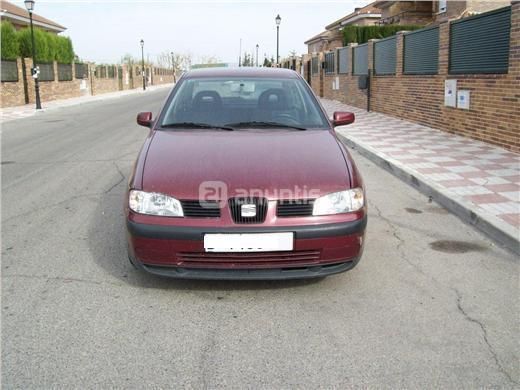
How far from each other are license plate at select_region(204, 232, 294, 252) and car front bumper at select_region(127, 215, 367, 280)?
28mm

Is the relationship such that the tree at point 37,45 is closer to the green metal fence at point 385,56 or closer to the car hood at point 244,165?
the green metal fence at point 385,56

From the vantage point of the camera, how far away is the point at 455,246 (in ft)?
16.1

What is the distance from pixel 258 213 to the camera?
345 centimetres

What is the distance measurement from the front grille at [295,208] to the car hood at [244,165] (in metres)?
0.03

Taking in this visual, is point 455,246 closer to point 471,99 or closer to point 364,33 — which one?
point 471,99

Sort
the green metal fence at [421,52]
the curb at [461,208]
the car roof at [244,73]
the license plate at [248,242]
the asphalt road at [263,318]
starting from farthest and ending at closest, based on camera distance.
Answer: the green metal fence at [421,52]
the car roof at [244,73]
the curb at [461,208]
the license plate at [248,242]
the asphalt road at [263,318]

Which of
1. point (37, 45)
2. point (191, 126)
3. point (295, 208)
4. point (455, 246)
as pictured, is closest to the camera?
point (295, 208)

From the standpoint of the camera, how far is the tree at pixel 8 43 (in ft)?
85.7

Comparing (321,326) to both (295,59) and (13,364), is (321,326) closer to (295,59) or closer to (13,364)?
(13,364)

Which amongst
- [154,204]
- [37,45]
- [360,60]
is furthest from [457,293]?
[37,45]

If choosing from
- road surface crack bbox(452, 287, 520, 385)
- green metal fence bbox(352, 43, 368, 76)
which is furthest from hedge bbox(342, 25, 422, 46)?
road surface crack bbox(452, 287, 520, 385)

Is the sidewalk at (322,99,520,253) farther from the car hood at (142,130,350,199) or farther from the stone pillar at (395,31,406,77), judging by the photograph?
the stone pillar at (395,31,406,77)

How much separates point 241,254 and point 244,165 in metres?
0.65

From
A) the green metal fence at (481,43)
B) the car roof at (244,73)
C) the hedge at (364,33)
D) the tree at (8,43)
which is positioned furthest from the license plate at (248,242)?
→ the hedge at (364,33)
